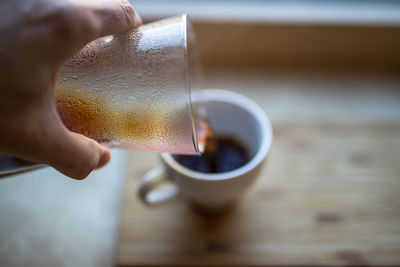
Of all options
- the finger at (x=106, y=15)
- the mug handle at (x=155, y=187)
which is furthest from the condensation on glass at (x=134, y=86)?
the mug handle at (x=155, y=187)

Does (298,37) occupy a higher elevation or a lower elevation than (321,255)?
higher

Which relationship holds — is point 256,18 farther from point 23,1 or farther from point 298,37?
point 23,1

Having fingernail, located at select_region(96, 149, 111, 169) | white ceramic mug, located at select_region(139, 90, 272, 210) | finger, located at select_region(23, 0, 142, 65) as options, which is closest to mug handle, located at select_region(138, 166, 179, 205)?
white ceramic mug, located at select_region(139, 90, 272, 210)

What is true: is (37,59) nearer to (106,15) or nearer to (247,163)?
(106,15)

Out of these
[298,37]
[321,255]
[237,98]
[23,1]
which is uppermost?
[298,37]

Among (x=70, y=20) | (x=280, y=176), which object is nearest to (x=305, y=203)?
(x=280, y=176)

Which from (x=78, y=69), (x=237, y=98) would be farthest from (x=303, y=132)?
(x=78, y=69)

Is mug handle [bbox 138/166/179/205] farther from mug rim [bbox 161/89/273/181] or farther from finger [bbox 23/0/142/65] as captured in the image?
finger [bbox 23/0/142/65]
